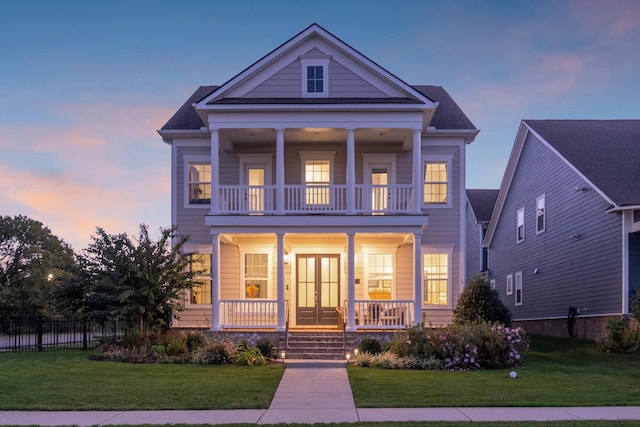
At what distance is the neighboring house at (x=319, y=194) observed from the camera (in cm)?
1688

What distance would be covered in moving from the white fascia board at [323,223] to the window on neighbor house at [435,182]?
2125 mm

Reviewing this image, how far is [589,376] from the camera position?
12.2 meters

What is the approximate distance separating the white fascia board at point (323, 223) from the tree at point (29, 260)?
91.3ft

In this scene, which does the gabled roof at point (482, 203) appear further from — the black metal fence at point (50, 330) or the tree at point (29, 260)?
the tree at point (29, 260)

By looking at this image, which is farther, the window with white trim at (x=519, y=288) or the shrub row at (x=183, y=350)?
the window with white trim at (x=519, y=288)

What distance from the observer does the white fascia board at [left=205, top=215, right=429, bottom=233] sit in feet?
55.2

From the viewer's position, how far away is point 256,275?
61.6 ft

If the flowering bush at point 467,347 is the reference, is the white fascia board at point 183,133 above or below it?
above

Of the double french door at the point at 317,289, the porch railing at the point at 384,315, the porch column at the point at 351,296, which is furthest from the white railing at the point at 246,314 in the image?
the porch railing at the point at 384,315

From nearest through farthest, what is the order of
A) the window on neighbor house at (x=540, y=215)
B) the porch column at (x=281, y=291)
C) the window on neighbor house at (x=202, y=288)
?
1. the porch column at (x=281, y=291)
2. the window on neighbor house at (x=202, y=288)
3. the window on neighbor house at (x=540, y=215)

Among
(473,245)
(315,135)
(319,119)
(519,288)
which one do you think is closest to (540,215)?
(519,288)

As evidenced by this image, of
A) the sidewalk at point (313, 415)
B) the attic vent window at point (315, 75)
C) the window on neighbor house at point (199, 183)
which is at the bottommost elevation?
the sidewalk at point (313, 415)

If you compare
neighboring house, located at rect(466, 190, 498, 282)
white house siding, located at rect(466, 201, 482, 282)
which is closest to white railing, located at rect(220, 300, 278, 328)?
neighboring house, located at rect(466, 190, 498, 282)

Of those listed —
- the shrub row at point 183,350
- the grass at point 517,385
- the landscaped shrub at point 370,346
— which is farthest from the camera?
the landscaped shrub at point 370,346
